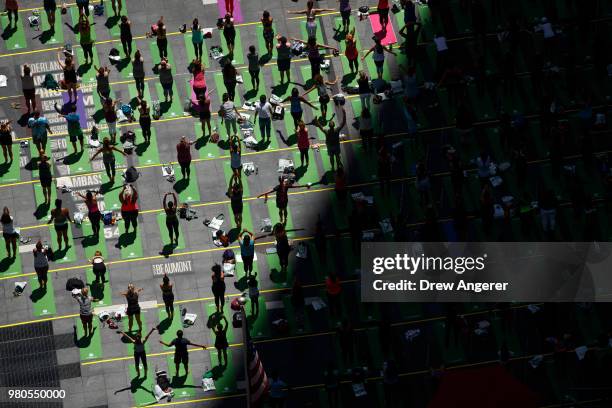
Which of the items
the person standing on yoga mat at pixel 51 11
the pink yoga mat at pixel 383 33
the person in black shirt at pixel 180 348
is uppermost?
the person standing on yoga mat at pixel 51 11

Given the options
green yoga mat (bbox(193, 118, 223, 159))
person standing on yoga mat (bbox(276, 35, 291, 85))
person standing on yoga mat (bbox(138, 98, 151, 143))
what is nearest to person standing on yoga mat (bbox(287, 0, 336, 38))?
person standing on yoga mat (bbox(276, 35, 291, 85))

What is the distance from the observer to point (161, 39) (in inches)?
4186

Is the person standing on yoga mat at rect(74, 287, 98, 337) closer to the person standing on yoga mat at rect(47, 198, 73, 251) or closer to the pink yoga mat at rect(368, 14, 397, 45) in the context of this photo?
the person standing on yoga mat at rect(47, 198, 73, 251)

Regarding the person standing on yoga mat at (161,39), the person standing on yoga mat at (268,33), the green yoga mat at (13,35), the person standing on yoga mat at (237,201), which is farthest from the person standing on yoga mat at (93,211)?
the person standing on yoga mat at (268,33)

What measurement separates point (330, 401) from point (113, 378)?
9912 mm

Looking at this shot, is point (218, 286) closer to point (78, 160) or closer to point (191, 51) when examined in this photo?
point (78, 160)

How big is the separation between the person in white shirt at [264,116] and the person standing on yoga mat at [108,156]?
22.7ft

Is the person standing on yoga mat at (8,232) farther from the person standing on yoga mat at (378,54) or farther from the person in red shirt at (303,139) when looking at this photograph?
the person standing on yoga mat at (378,54)

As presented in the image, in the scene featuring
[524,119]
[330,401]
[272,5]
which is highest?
[272,5]

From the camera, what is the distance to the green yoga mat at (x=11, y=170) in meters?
103

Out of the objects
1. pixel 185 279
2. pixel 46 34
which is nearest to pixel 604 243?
pixel 185 279

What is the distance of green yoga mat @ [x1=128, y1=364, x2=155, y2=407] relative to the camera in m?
95.0

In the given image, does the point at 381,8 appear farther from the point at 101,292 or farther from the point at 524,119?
the point at 101,292

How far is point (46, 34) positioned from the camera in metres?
108
